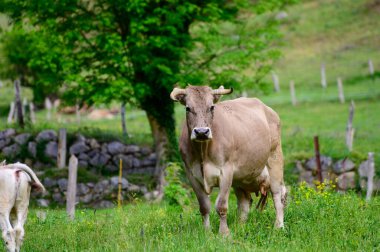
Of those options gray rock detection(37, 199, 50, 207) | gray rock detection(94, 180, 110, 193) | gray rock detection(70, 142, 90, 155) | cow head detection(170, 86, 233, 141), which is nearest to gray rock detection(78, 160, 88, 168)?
gray rock detection(70, 142, 90, 155)

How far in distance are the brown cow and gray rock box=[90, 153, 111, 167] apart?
12175mm

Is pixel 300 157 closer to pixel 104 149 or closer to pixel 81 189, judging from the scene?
pixel 104 149

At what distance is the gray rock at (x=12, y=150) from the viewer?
22.8 metres

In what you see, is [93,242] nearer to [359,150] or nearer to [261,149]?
[261,149]

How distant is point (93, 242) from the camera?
10117 mm

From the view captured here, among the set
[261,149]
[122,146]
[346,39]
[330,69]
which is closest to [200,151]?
[261,149]

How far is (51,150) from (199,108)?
13.7m

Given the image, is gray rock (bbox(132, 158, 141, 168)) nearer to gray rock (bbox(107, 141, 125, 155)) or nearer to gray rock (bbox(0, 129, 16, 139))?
gray rock (bbox(107, 141, 125, 155))

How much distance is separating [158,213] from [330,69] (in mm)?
37064

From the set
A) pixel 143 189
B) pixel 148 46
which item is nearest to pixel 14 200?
pixel 148 46

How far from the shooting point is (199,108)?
1047cm

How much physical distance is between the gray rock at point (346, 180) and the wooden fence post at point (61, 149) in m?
8.73

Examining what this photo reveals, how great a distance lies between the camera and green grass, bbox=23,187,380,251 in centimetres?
947

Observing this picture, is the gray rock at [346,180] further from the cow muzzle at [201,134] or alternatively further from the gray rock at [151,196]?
the cow muzzle at [201,134]
